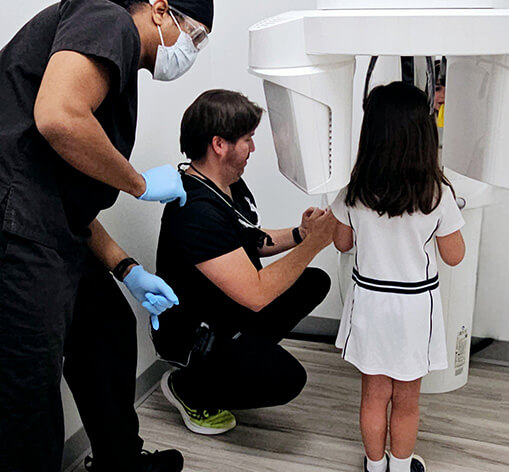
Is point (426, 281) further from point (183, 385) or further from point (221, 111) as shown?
point (183, 385)

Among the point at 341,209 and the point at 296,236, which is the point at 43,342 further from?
the point at 296,236

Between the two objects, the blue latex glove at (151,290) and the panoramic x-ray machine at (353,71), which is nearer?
the panoramic x-ray machine at (353,71)

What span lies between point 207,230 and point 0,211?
1.94 ft

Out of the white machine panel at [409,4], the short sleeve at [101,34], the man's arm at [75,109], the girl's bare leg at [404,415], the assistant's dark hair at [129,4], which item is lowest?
the girl's bare leg at [404,415]

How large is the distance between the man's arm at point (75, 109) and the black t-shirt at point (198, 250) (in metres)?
0.51

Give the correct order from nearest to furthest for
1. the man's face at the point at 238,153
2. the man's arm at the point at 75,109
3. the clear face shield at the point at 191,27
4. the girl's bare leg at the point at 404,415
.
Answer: the man's arm at the point at 75,109 → the clear face shield at the point at 191,27 → the girl's bare leg at the point at 404,415 → the man's face at the point at 238,153

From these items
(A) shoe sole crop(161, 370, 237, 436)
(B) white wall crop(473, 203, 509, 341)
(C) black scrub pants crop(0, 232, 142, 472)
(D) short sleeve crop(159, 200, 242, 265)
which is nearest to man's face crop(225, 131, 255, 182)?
(D) short sleeve crop(159, 200, 242, 265)

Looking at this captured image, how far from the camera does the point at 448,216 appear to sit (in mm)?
1535

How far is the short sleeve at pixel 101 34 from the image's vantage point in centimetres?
113

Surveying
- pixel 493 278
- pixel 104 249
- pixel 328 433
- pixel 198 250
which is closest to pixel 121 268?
pixel 104 249

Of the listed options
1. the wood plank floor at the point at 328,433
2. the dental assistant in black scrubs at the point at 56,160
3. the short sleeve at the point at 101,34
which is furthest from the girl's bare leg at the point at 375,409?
the short sleeve at the point at 101,34

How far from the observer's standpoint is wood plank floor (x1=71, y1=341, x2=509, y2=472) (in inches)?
72.8

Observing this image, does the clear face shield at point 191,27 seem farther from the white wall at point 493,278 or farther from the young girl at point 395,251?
the white wall at point 493,278

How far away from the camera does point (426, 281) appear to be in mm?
1580
